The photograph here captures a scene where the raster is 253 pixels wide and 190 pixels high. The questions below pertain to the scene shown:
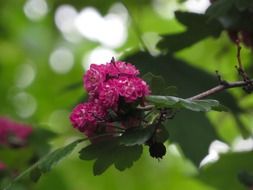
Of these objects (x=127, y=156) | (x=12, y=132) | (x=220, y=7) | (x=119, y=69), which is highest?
(x=12, y=132)

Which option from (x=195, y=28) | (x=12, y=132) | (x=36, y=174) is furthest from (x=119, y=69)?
(x=12, y=132)

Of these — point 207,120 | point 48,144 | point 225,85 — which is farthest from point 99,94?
point 48,144

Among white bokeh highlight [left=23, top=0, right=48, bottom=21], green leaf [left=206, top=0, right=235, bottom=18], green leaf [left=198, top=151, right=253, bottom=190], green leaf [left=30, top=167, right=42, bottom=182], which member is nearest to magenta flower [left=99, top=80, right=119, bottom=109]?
green leaf [left=30, top=167, right=42, bottom=182]

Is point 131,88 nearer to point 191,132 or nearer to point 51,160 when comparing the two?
point 51,160

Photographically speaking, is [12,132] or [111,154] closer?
[111,154]

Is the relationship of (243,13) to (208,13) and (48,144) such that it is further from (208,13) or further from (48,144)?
(48,144)

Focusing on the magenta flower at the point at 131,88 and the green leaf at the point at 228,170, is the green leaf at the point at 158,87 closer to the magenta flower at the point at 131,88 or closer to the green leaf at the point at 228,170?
the magenta flower at the point at 131,88
